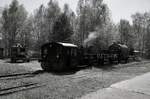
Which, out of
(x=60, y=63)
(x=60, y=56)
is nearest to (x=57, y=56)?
(x=60, y=56)

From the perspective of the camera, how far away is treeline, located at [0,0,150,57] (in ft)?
122

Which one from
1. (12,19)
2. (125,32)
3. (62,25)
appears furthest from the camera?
(125,32)

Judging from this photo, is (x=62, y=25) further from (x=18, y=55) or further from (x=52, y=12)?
(x=18, y=55)

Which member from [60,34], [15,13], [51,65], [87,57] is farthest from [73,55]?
[15,13]

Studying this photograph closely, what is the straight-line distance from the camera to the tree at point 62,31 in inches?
1451

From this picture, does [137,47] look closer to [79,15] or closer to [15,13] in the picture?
[79,15]

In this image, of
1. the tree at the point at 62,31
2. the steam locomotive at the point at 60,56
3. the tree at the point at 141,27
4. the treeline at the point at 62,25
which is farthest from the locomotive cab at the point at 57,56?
the tree at the point at 141,27

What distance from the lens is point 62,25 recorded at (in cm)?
3784

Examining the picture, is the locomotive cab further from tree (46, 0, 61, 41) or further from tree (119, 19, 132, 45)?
tree (119, 19, 132, 45)

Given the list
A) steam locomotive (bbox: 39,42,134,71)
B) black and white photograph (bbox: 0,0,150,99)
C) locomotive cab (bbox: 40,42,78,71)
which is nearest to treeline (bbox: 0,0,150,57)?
black and white photograph (bbox: 0,0,150,99)

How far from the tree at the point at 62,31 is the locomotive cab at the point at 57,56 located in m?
20.6

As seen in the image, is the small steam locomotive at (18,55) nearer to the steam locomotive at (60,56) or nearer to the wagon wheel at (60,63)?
the steam locomotive at (60,56)

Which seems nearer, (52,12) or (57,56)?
(57,56)

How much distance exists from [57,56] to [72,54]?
1683 mm
